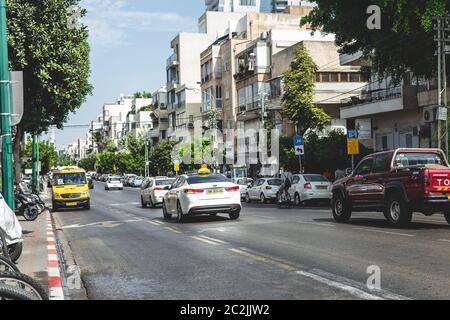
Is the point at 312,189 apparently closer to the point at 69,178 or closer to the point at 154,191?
the point at 154,191

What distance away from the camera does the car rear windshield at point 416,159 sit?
635 inches

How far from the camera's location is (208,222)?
19.5m

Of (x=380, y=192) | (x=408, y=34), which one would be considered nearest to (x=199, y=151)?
(x=408, y=34)

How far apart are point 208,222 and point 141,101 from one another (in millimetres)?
122892

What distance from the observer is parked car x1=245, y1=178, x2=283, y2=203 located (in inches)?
1390

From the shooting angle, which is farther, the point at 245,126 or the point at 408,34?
the point at 245,126

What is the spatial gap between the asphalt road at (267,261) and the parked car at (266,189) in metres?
18.0

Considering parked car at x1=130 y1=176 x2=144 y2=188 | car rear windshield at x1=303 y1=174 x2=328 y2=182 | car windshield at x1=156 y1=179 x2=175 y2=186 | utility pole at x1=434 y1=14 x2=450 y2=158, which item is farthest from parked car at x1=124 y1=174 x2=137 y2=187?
utility pole at x1=434 y1=14 x2=450 y2=158

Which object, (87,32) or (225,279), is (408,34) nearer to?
(87,32)

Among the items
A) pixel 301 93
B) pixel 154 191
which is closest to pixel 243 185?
pixel 301 93

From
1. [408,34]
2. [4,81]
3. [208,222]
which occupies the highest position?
[408,34]

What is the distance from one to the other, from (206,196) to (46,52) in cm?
1069

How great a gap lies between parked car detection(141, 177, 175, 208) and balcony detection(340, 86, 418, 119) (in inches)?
514

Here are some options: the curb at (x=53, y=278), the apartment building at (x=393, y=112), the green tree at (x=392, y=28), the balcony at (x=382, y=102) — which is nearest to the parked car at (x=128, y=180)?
the apartment building at (x=393, y=112)
